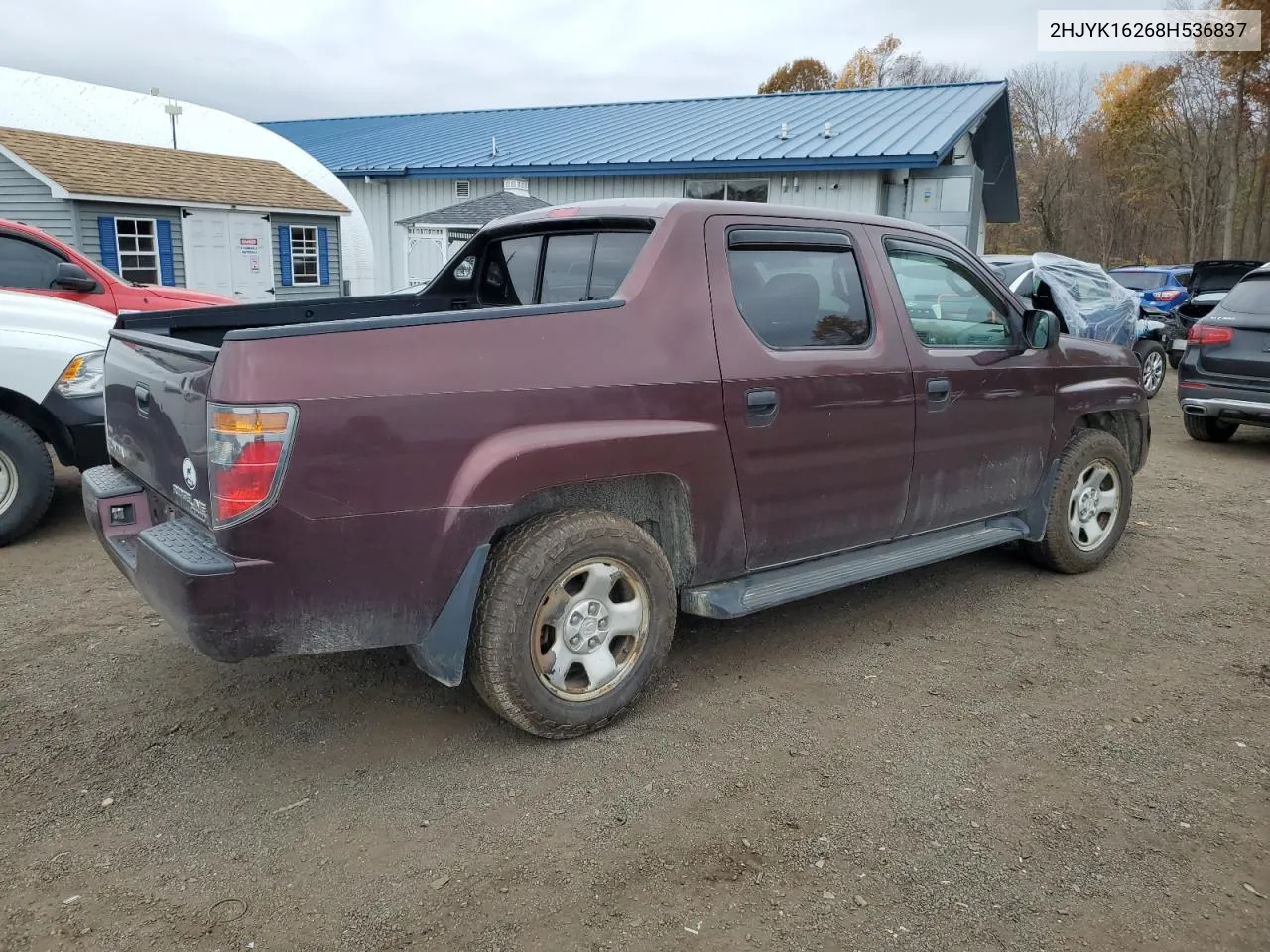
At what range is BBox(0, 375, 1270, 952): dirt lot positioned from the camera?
250 cm

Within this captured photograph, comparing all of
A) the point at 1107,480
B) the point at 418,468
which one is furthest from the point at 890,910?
the point at 1107,480

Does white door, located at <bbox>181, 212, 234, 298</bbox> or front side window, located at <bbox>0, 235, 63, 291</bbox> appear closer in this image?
front side window, located at <bbox>0, 235, 63, 291</bbox>

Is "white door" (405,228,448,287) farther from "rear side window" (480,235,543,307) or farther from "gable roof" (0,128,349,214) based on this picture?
"rear side window" (480,235,543,307)

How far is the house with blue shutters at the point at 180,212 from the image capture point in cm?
1612

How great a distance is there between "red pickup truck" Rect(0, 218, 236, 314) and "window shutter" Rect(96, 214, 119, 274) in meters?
9.40

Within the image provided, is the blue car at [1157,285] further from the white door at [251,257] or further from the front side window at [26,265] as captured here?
the white door at [251,257]

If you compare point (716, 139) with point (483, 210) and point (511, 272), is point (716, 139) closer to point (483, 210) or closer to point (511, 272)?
point (483, 210)

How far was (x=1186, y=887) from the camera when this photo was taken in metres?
2.65

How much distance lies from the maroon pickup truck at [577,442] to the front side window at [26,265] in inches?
174

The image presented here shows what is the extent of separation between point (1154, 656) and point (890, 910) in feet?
7.83

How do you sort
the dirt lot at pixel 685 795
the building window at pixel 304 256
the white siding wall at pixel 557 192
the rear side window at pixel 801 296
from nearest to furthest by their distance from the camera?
the dirt lot at pixel 685 795, the rear side window at pixel 801 296, the white siding wall at pixel 557 192, the building window at pixel 304 256

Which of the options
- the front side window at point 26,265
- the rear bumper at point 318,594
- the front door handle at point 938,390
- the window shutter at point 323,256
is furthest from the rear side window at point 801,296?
the window shutter at point 323,256

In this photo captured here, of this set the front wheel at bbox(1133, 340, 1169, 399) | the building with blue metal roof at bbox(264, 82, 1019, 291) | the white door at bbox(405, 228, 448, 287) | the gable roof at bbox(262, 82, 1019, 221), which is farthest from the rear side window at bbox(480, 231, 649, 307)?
the white door at bbox(405, 228, 448, 287)

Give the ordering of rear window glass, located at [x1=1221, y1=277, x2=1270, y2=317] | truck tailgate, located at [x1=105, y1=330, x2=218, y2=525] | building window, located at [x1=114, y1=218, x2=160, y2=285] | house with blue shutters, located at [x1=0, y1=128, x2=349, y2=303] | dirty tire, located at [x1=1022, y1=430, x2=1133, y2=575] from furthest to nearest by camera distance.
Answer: building window, located at [x1=114, y1=218, x2=160, y2=285], house with blue shutters, located at [x1=0, y1=128, x2=349, y2=303], rear window glass, located at [x1=1221, y1=277, x2=1270, y2=317], dirty tire, located at [x1=1022, y1=430, x2=1133, y2=575], truck tailgate, located at [x1=105, y1=330, x2=218, y2=525]
